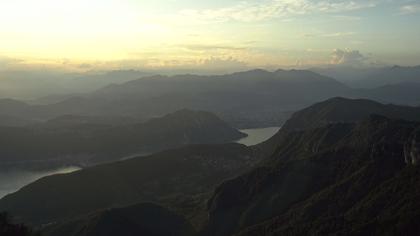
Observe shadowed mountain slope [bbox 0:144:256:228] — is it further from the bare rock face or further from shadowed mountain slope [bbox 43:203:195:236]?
the bare rock face

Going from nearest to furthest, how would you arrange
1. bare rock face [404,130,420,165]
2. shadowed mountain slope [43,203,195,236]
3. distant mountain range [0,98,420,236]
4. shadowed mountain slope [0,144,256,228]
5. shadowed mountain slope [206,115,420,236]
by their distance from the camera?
shadowed mountain slope [206,115,420,236]
distant mountain range [0,98,420,236]
bare rock face [404,130,420,165]
shadowed mountain slope [43,203,195,236]
shadowed mountain slope [0,144,256,228]

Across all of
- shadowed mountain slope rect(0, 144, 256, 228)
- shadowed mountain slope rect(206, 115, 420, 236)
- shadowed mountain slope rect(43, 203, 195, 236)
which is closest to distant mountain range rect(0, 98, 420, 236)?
shadowed mountain slope rect(206, 115, 420, 236)

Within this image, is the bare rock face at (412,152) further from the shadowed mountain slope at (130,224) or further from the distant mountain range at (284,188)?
the shadowed mountain slope at (130,224)

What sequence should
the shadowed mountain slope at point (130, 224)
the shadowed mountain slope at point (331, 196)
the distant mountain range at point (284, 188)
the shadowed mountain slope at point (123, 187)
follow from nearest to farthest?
the shadowed mountain slope at point (331, 196) < the distant mountain range at point (284, 188) < the shadowed mountain slope at point (130, 224) < the shadowed mountain slope at point (123, 187)

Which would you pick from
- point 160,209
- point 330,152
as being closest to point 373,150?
point 330,152

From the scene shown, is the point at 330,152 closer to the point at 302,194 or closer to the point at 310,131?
the point at 302,194

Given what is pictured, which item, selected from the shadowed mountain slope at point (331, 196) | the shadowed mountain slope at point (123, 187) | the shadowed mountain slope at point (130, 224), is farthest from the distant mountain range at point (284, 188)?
the shadowed mountain slope at point (130, 224)

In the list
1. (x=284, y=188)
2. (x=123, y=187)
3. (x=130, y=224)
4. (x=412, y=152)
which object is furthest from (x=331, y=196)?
(x=123, y=187)

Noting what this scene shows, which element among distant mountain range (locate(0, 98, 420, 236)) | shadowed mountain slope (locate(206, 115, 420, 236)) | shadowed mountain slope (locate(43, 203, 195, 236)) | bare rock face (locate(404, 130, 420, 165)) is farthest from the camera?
shadowed mountain slope (locate(43, 203, 195, 236))
